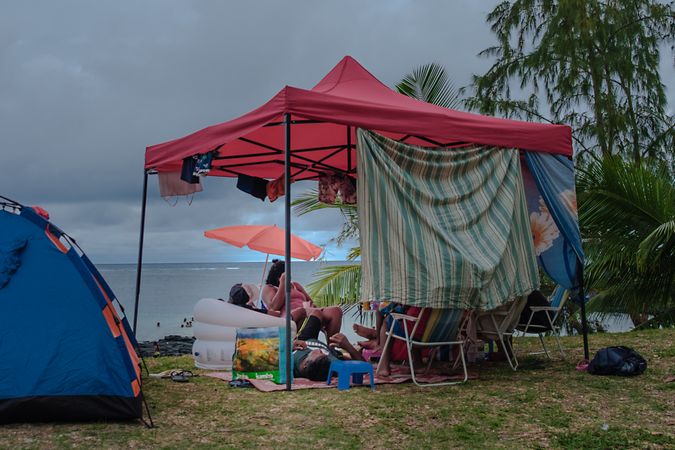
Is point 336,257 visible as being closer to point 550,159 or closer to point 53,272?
point 550,159

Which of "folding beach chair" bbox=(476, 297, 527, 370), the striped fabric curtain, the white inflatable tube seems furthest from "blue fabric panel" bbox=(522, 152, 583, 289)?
the white inflatable tube

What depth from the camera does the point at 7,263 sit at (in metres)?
4.47

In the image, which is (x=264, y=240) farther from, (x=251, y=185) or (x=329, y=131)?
(x=329, y=131)

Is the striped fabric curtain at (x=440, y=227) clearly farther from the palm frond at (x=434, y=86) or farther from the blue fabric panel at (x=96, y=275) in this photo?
the palm frond at (x=434, y=86)

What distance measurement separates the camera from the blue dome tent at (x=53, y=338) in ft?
14.2

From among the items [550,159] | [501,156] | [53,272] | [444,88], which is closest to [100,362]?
[53,272]

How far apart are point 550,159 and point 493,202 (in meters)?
0.89

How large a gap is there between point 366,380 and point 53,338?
261 centimetres

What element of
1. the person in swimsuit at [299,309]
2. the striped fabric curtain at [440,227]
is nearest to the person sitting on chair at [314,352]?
the person in swimsuit at [299,309]

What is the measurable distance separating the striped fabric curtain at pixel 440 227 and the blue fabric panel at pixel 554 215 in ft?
1.34

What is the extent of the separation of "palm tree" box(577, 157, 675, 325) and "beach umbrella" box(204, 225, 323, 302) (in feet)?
12.1

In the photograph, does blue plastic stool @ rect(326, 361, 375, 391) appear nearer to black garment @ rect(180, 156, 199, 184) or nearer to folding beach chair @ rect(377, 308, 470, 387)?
folding beach chair @ rect(377, 308, 470, 387)

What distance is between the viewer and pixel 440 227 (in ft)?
19.3

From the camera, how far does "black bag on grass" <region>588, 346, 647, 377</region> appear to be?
240 inches
